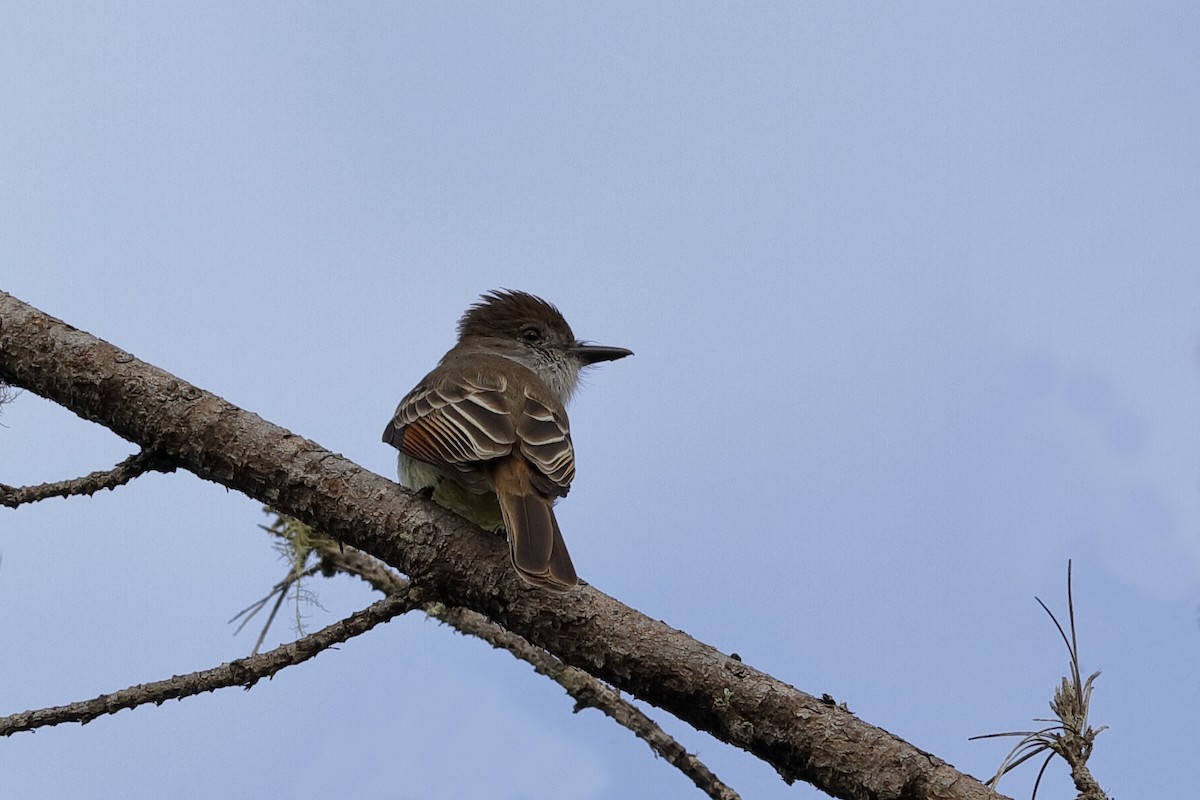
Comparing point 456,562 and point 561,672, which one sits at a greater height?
point 456,562

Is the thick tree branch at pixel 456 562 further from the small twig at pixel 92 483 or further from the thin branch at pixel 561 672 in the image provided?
the thin branch at pixel 561 672

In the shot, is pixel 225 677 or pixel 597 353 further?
pixel 597 353

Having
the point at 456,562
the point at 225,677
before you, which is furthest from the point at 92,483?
the point at 456,562

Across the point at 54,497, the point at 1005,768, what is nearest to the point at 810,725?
the point at 1005,768

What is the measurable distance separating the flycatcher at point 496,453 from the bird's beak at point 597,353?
121 centimetres

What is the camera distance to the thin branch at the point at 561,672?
5.00 meters

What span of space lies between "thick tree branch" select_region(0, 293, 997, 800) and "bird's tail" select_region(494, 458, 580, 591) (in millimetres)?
95

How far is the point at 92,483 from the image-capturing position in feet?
15.1

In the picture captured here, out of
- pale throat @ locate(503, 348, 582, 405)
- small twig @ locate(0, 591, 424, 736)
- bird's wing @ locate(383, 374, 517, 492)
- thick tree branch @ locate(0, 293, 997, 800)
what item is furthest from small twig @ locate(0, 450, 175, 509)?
pale throat @ locate(503, 348, 582, 405)

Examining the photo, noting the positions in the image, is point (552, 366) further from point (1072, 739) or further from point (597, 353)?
point (1072, 739)

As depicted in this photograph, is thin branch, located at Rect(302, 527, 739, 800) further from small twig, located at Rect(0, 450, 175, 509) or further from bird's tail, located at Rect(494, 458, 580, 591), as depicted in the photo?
small twig, located at Rect(0, 450, 175, 509)

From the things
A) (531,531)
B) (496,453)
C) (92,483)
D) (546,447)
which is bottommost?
(92,483)

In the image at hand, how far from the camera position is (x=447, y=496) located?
5.15 m

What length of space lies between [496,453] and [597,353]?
2.59m
